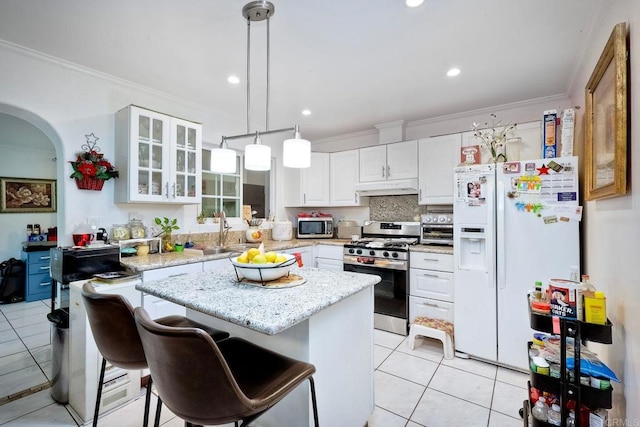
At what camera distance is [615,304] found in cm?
135

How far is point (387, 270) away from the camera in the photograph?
316 cm

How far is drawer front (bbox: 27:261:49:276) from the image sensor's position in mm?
4090

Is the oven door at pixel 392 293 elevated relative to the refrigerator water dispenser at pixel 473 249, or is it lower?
lower

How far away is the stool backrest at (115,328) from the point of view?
117cm

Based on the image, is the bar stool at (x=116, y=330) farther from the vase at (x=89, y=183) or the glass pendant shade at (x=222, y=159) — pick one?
the vase at (x=89, y=183)

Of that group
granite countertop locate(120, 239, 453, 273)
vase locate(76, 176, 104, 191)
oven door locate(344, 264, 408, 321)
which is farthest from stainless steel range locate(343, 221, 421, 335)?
vase locate(76, 176, 104, 191)

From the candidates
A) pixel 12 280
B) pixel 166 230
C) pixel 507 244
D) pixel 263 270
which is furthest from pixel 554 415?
pixel 12 280

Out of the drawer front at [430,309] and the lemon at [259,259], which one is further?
the drawer front at [430,309]

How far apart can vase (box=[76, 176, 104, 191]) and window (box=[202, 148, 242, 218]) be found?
3.44 feet

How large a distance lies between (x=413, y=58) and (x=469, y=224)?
145 centimetres

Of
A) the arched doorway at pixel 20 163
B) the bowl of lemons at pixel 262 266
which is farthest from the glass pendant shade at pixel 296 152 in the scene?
the arched doorway at pixel 20 163

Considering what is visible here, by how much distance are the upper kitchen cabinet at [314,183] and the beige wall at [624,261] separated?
9.43 ft

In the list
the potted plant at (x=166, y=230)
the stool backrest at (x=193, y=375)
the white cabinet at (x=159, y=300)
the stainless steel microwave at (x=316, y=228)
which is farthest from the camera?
the stainless steel microwave at (x=316, y=228)

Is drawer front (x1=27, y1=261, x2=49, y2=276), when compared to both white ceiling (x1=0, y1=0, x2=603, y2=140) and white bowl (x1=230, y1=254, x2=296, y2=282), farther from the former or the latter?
white bowl (x1=230, y1=254, x2=296, y2=282)
